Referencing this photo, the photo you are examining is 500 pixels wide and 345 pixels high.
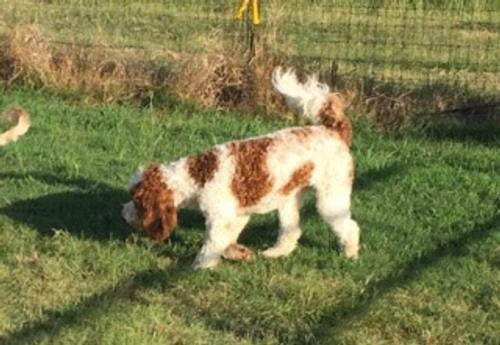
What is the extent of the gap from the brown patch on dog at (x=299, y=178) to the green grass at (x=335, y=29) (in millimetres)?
4133

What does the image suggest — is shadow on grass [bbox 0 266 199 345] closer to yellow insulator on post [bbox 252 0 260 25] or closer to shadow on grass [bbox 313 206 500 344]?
shadow on grass [bbox 313 206 500 344]

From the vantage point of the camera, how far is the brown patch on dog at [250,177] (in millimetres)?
5535

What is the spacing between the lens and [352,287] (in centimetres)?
539

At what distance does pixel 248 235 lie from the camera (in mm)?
6223

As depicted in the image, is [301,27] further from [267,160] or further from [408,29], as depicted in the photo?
[267,160]

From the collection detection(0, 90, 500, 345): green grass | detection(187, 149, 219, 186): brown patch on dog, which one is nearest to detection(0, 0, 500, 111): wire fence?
detection(0, 90, 500, 345): green grass

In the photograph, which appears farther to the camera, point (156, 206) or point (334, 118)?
point (334, 118)

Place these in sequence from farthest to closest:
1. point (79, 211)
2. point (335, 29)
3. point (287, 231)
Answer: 1. point (335, 29)
2. point (79, 211)
3. point (287, 231)

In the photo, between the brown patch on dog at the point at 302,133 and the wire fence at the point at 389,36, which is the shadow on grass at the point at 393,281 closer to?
the brown patch on dog at the point at 302,133

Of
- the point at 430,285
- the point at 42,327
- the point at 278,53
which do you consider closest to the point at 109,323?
the point at 42,327

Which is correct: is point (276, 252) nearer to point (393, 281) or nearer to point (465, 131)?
point (393, 281)

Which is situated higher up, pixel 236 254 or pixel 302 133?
pixel 302 133

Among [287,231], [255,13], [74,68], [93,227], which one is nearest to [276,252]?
[287,231]

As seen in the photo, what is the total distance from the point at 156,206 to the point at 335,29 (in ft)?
23.3
